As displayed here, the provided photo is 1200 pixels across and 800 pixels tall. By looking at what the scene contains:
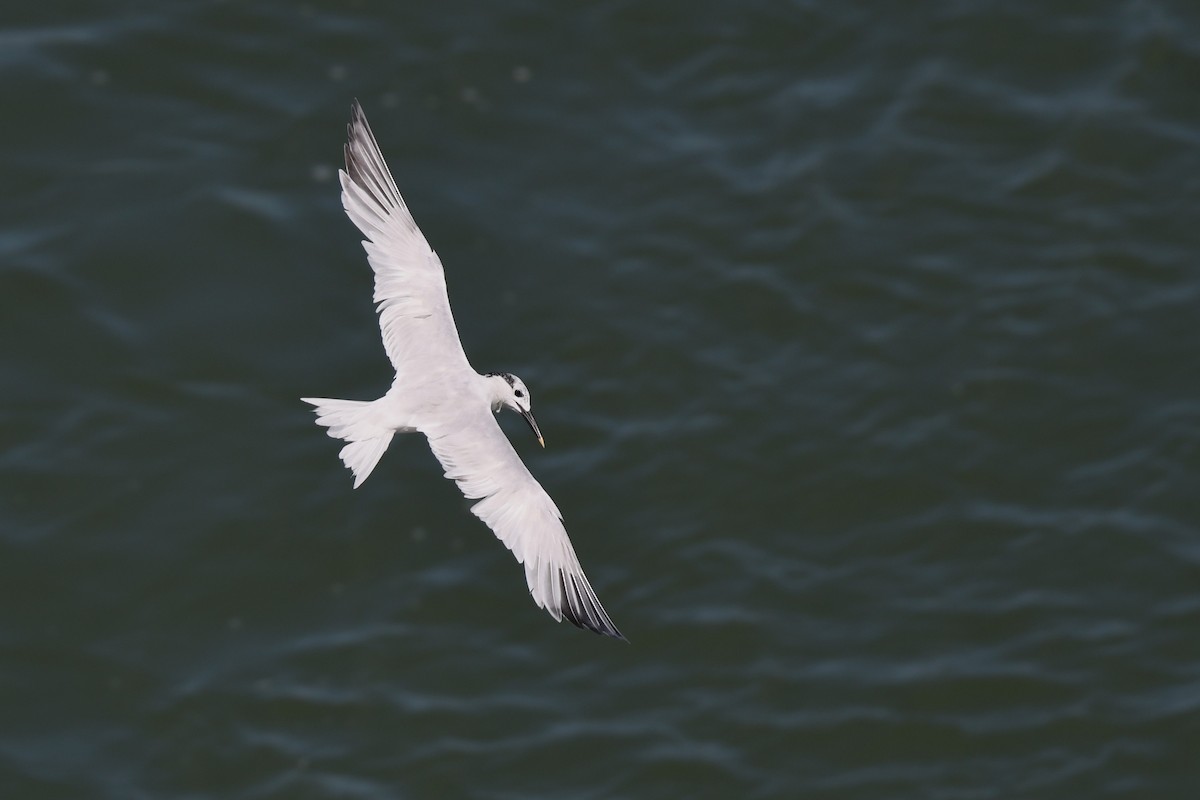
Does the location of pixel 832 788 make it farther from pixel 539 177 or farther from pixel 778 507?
pixel 539 177

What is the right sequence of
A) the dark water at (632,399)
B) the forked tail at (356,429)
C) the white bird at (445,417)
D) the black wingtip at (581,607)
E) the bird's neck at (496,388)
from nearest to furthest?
the forked tail at (356,429) → the black wingtip at (581,607) → the white bird at (445,417) → the bird's neck at (496,388) → the dark water at (632,399)

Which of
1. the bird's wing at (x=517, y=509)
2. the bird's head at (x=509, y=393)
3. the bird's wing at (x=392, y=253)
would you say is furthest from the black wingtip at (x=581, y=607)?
the bird's wing at (x=392, y=253)

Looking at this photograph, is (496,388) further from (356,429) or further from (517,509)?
(356,429)

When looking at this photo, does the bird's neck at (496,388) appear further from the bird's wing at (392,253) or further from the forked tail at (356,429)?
the forked tail at (356,429)

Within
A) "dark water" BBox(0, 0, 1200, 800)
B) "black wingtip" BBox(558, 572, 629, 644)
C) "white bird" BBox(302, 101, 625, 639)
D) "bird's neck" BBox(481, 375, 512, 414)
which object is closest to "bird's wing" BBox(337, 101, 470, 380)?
"white bird" BBox(302, 101, 625, 639)

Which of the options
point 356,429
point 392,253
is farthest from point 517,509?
point 392,253

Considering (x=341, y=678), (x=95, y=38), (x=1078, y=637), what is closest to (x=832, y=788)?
(x=1078, y=637)

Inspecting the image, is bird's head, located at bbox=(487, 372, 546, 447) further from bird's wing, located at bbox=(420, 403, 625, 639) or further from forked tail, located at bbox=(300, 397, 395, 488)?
forked tail, located at bbox=(300, 397, 395, 488)
